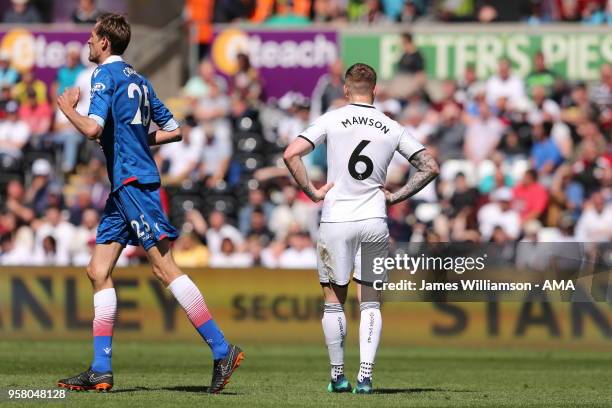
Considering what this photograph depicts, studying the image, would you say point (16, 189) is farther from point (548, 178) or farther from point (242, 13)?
point (548, 178)

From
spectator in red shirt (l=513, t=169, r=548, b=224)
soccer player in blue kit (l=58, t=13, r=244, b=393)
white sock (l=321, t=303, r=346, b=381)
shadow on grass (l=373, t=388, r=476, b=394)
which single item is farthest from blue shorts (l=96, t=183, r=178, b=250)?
spectator in red shirt (l=513, t=169, r=548, b=224)

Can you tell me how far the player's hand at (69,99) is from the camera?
10047 mm

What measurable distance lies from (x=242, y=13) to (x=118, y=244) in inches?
632

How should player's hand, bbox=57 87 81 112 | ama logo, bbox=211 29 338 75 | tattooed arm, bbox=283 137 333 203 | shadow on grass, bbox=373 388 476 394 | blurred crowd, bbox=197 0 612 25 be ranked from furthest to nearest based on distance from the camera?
blurred crowd, bbox=197 0 612 25 → ama logo, bbox=211 29 338 75 → shadow on grass, bbox=373 388 476 394 → tattooed arm, bbox=283 137 333 203 → player's hand, bbox=57 87 81 112

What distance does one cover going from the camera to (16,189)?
74.1 feet

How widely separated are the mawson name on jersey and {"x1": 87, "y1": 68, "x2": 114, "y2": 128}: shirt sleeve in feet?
5.63

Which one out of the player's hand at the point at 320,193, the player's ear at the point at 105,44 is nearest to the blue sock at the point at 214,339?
the player's hand at the point at 320,193

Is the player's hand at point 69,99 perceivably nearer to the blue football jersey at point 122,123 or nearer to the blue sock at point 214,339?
the blue football jersey at point 122,123

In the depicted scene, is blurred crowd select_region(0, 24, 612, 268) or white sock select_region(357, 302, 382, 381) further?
blurred crowd select_region(0, 24, 612, 268)

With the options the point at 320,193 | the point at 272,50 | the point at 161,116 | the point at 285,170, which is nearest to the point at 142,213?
the point at 161,116

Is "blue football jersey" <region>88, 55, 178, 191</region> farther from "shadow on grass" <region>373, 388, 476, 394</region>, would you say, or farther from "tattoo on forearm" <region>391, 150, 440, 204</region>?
"shadow on grass" <region>373, 388, 476, 394</region>

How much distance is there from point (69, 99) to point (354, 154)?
2122 mm

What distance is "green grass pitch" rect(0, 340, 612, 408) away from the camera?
34.2 ft

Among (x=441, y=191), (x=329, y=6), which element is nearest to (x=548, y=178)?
(x=441, y=191)
